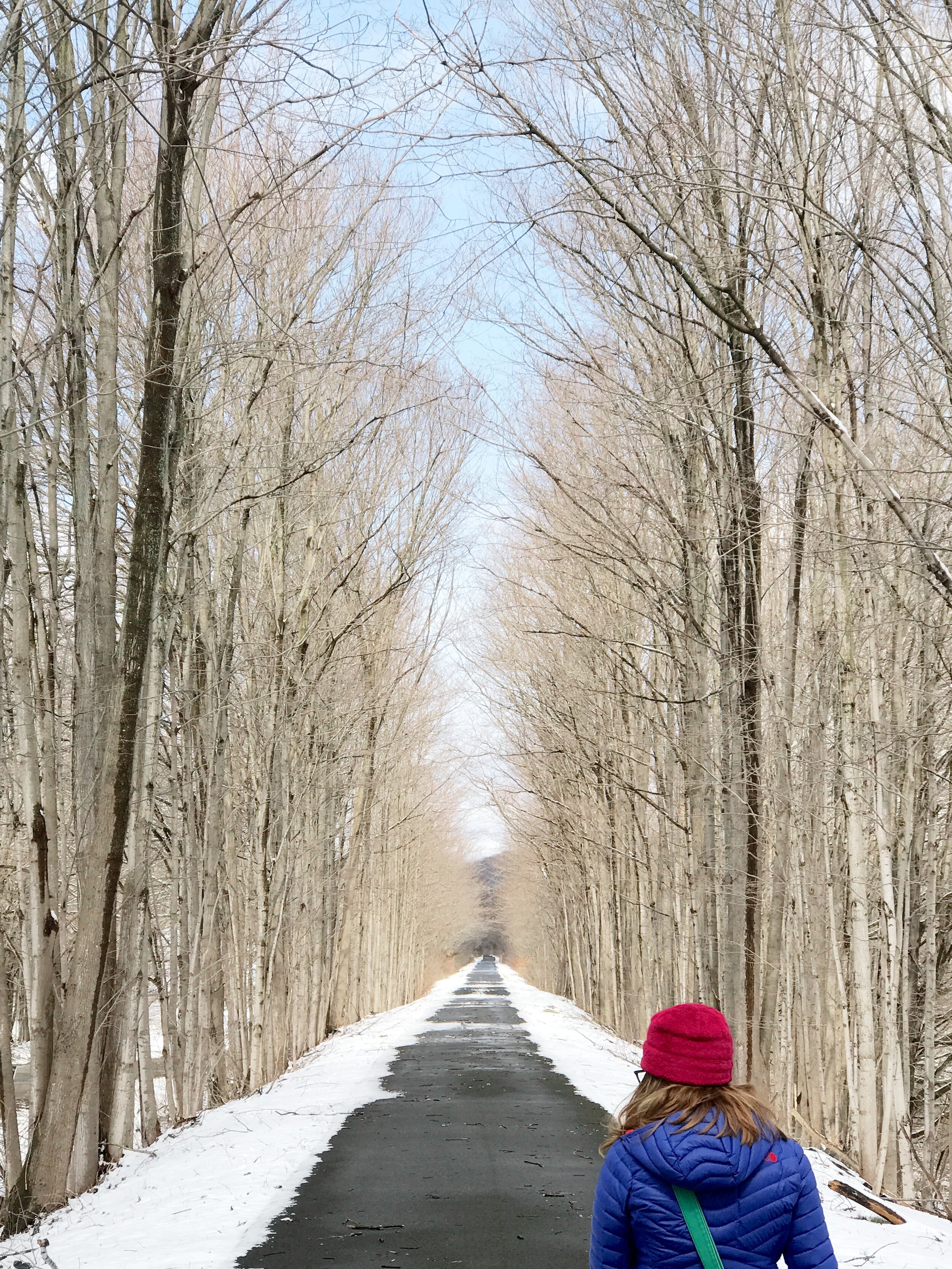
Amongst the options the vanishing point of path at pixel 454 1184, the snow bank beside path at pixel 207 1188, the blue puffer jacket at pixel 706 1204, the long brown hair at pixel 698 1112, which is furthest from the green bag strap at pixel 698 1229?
the snow bank beside path at pixel 207 1188

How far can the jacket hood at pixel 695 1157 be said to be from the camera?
222 centimetres

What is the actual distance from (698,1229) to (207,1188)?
5.29 meters

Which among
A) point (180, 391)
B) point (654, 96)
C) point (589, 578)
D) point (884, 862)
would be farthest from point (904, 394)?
point (589, 578)

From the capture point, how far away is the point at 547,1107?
960cm

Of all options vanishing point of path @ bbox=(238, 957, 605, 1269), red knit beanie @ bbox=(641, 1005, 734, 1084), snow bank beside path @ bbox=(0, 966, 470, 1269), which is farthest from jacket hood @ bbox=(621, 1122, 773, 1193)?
snow bank beside path @ bbox=(0, 966, 470, 1269)

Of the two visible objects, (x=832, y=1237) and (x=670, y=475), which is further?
(x=670, y=475)

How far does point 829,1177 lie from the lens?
7332 mm

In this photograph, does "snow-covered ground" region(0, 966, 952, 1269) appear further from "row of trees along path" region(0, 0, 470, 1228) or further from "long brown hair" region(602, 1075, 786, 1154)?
"long brown hair" region(602, 1075, 786, 1154)

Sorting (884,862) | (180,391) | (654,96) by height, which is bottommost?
(884,862)

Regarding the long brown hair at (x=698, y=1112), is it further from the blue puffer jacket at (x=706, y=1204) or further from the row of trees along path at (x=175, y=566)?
the row of trees along path at (x=175, y=566)

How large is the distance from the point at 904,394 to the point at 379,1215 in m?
6.04

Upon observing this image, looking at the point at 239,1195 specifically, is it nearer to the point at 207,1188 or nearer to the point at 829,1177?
the point at 207,1188

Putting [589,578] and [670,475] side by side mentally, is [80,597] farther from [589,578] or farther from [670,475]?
[589,578]

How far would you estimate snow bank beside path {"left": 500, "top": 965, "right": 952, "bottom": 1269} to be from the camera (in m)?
5.32
